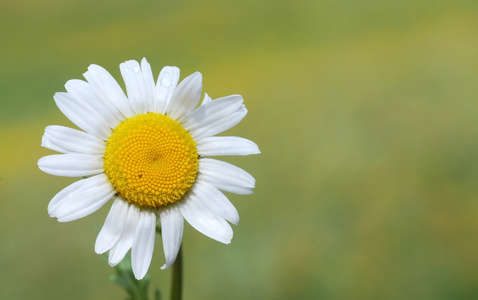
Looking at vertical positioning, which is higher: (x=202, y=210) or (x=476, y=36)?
(x=476, y=36)

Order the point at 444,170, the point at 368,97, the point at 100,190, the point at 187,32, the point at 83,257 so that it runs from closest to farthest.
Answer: the point at 100,190 < the point at 83,257 < the point at 444,170 < the point at 368,97 < the point at 187,32

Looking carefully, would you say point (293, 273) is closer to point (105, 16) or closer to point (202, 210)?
point (202, 210)

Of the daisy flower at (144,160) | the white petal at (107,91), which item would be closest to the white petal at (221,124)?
the daisy flower at (144,160)

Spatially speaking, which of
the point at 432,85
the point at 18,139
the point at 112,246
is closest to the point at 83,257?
the point at 18,139

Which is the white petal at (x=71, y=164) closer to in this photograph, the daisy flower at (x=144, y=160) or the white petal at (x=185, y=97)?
the daisy flower at (x=144, y=160)

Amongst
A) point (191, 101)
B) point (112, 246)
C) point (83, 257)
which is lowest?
point (83, 257)

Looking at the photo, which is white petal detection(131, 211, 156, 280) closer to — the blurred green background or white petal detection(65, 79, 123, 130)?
white petal detection(65, 79, 123, 130)
